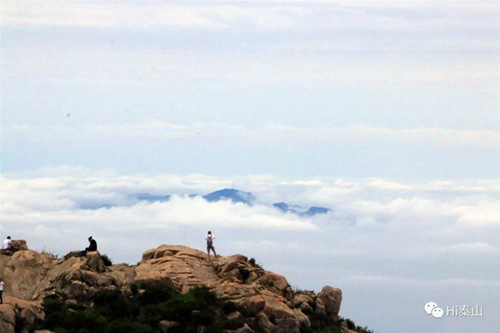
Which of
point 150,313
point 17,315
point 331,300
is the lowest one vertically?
point 17,315

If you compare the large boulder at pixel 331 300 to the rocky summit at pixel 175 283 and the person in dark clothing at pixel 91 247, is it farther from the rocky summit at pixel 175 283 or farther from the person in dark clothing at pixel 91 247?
the person in dark clothing at pixel 91 247

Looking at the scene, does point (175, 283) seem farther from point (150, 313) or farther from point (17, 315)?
point (17, 315)

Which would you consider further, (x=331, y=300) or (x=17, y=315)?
(x=331, y=300)

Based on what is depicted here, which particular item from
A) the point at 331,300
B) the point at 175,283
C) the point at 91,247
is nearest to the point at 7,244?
the point at 91,247

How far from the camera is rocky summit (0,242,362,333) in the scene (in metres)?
85.7

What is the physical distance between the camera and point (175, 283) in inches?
3546

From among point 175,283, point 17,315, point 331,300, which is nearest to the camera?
point 17,315

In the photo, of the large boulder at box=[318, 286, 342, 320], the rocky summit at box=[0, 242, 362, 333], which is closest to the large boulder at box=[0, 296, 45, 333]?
the rocky summit at box=[0, 242, 362, 333]

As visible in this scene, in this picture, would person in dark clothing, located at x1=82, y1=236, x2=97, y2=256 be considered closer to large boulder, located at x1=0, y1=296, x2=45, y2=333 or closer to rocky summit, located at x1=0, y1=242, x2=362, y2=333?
rocky summit, located at x1=0, y1=242, x2=362, y2=333

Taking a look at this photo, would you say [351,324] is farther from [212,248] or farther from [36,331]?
[36,331]

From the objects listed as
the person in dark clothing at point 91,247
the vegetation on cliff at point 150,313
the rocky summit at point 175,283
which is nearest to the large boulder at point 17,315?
the rocky summit at point 175,283

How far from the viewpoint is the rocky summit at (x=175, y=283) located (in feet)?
281

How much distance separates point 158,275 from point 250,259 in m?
10.0

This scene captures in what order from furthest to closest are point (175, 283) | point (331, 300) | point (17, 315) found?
1. point (331, 300)
2. point (175, 283)
3. point (17, 315)
